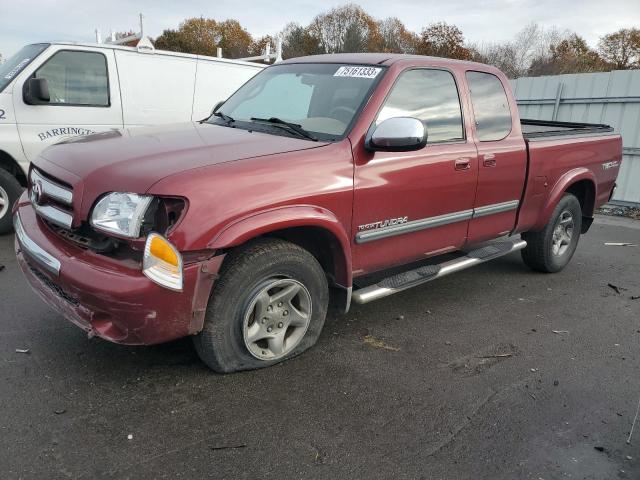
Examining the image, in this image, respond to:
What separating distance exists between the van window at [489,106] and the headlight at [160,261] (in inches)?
106

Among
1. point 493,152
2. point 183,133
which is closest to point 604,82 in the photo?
point 493,152

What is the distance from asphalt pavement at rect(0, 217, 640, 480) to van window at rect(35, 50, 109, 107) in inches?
111

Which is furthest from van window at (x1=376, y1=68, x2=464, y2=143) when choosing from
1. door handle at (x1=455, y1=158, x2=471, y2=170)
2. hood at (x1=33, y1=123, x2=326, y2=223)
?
hood at (x1=33, y1=123, x2=326, y2=223)

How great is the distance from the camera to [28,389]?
2.83m

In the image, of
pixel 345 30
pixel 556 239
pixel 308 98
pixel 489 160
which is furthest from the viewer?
pixel 345 30

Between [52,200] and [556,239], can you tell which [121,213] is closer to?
[52,200]

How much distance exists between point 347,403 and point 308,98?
211 centimetres

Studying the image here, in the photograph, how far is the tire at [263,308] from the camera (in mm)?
2822

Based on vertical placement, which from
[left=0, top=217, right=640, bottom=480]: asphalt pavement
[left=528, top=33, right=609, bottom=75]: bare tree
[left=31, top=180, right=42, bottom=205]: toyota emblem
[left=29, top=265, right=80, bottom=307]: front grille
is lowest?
[left=0, top=217, right=640, bottom=480]: asphalt pavement

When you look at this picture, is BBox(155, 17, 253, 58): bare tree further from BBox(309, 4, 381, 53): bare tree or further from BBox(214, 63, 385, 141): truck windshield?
BBox(214, 63, 385, 141): truck windshield

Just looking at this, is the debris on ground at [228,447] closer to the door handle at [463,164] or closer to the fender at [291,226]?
the fender at [291,226]

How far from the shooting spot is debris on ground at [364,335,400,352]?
3.58 meters

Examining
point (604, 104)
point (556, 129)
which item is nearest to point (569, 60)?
point (604, 104)

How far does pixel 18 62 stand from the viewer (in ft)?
19.4
